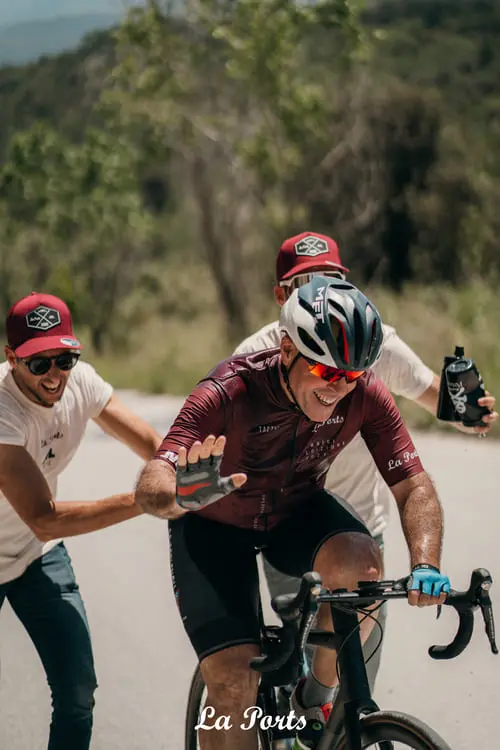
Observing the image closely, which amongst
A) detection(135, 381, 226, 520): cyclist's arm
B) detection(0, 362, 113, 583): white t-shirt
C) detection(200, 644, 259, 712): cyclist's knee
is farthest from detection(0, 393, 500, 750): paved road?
detection(135, 381, 226, 520): cyclist's arm

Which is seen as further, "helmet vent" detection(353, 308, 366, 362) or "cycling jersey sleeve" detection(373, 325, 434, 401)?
"cycling jersey sleeve" detection(373, 325, 434, 401)

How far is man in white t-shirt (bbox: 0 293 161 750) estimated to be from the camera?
13.0ft

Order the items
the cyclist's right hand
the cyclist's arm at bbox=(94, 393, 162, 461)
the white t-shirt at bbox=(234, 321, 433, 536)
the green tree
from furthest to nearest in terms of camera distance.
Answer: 1. the green tree
2. the white t-shirt at bbox=(234, 321, 433, 536)
3. the cyclist's arm at bbox=(94, 393, 162, 461)
4. the cyclist's right hand

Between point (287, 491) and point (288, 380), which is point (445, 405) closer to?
point (287, 491)

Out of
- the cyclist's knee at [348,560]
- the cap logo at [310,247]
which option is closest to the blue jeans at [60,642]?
the cyclist's knee at [348,560]

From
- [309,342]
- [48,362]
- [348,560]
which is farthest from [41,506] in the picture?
[309,342]

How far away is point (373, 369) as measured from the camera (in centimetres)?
489

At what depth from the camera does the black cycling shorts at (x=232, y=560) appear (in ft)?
11.5

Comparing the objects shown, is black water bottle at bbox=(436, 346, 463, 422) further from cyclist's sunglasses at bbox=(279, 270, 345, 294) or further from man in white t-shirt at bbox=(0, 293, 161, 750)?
man in white t-shirt at bbox=(0, 293, 161, 750)

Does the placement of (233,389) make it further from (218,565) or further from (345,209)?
(345,209)

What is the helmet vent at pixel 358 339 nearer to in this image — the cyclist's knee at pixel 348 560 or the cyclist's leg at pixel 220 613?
the cyclist's knee at pixel 348 560

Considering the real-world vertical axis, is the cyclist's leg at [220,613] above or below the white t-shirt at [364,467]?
below

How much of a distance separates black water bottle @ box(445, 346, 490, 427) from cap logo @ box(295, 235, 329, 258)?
0.67 meters

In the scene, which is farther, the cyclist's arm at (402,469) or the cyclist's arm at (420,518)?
the cyclist's arm at (402,469)
